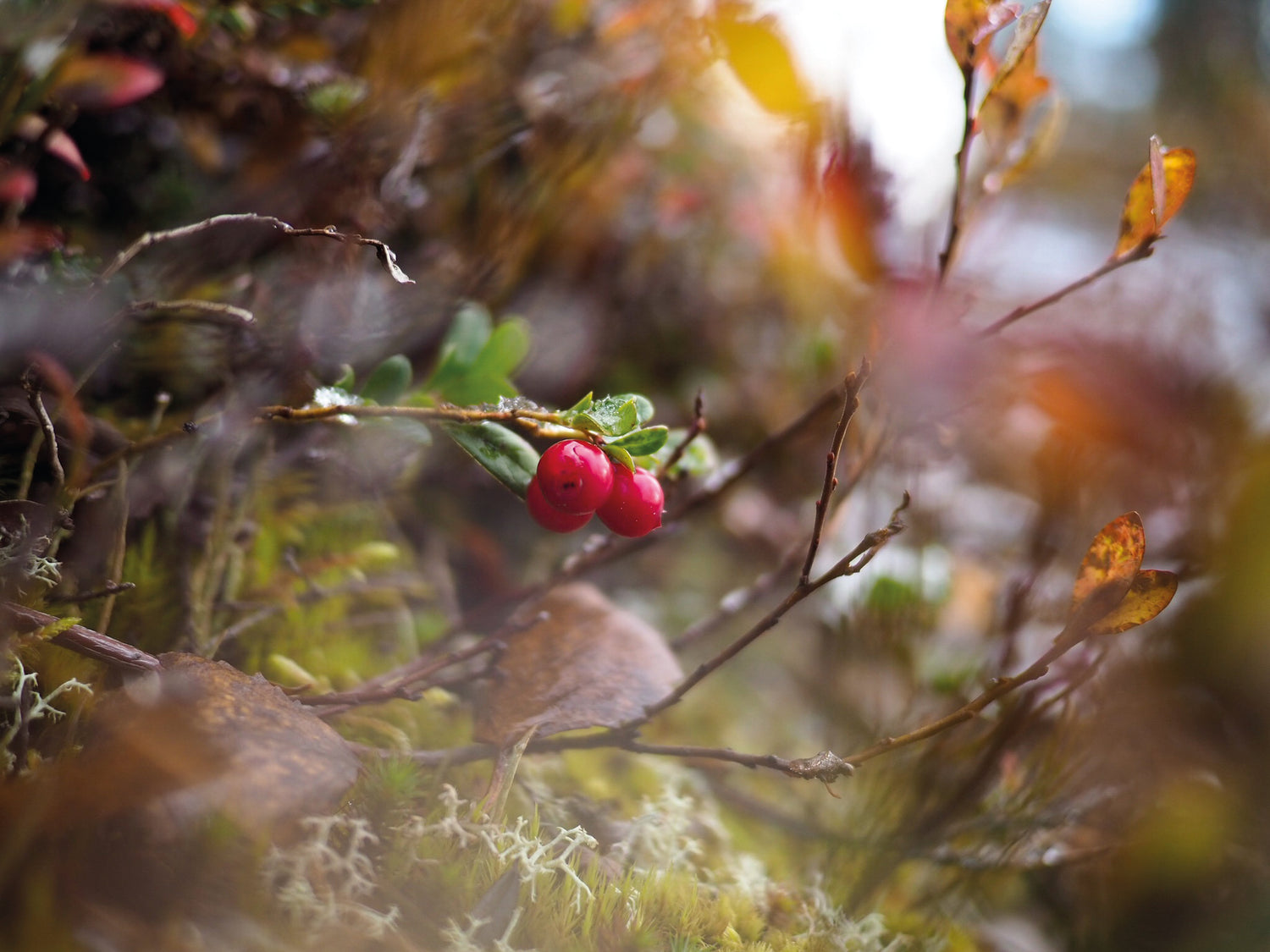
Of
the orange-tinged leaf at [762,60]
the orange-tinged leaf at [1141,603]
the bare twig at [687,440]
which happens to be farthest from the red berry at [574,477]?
the orange-tinged leaf at [762,60]

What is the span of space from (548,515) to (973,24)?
0.52 m

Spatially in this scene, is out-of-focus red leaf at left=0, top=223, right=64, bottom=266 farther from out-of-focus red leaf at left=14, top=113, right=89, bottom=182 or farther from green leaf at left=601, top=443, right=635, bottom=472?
green leaf at left=601, top=443, right=635, bottom=472

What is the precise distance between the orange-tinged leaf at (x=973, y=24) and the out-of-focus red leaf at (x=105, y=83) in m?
0.67

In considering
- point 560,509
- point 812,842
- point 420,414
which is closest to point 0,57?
point 420,414

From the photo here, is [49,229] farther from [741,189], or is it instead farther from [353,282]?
[741,189]

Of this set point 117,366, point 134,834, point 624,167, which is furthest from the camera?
point 624,167

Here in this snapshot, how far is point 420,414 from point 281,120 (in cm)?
52

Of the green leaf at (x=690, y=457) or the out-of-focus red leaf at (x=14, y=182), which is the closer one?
the out-of-focus red leaf at (x=14, y=182)

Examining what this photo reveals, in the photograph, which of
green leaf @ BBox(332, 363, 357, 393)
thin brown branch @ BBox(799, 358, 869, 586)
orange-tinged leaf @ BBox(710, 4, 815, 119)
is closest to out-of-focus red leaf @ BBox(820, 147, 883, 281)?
orange-tinged leaf @ BBox(710, 4, 815, 119)

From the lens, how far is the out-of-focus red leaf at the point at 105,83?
67 cm

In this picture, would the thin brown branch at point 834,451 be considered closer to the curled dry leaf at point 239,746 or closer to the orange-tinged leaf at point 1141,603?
the orange-tinged leaf at point 1141,603

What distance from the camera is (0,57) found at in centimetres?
58

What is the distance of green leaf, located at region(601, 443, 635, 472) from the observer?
561 mm

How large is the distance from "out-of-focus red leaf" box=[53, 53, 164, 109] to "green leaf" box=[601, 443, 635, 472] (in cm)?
52
